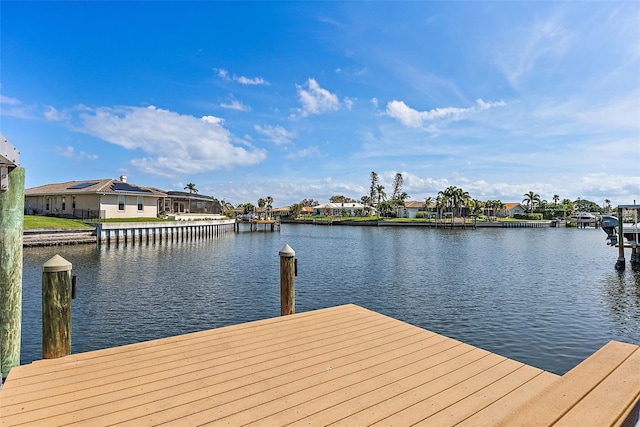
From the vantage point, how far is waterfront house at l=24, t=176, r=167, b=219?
127 feet

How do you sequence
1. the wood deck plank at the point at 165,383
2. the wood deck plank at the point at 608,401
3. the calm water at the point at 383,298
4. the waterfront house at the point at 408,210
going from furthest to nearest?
the waterfront house at the point at 408,210
the calm water at the point at 383,298
the wood deck plank at the point at 165,383
the wood deck plank at the point at 608,401

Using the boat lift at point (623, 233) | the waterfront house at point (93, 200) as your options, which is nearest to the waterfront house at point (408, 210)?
the waterfront house at point (93, 200)

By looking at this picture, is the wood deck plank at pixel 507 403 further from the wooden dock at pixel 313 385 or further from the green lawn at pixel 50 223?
the green lawn at pixel 50 223

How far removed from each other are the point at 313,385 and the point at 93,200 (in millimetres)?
42536

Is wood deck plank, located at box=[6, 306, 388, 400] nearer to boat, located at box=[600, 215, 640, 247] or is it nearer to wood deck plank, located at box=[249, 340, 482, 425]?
wood deck plank, located at box=[249, 340, 482, 425]

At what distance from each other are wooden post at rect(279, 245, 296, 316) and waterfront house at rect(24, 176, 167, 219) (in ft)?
121

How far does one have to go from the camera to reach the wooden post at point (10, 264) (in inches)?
168

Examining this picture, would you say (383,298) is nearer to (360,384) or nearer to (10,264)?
(360,384)

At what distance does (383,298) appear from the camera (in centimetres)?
1474

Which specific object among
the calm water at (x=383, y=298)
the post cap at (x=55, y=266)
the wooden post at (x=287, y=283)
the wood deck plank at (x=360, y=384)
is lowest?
the calm water at (x=383, y=298)

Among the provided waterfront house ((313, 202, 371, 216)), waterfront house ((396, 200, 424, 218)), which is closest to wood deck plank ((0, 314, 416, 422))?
waterfront house ((396, 200, 424, 218))

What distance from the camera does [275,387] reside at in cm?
381

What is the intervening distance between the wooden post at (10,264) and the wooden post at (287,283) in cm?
386

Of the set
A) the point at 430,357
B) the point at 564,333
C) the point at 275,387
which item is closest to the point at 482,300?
the point at 564,333
